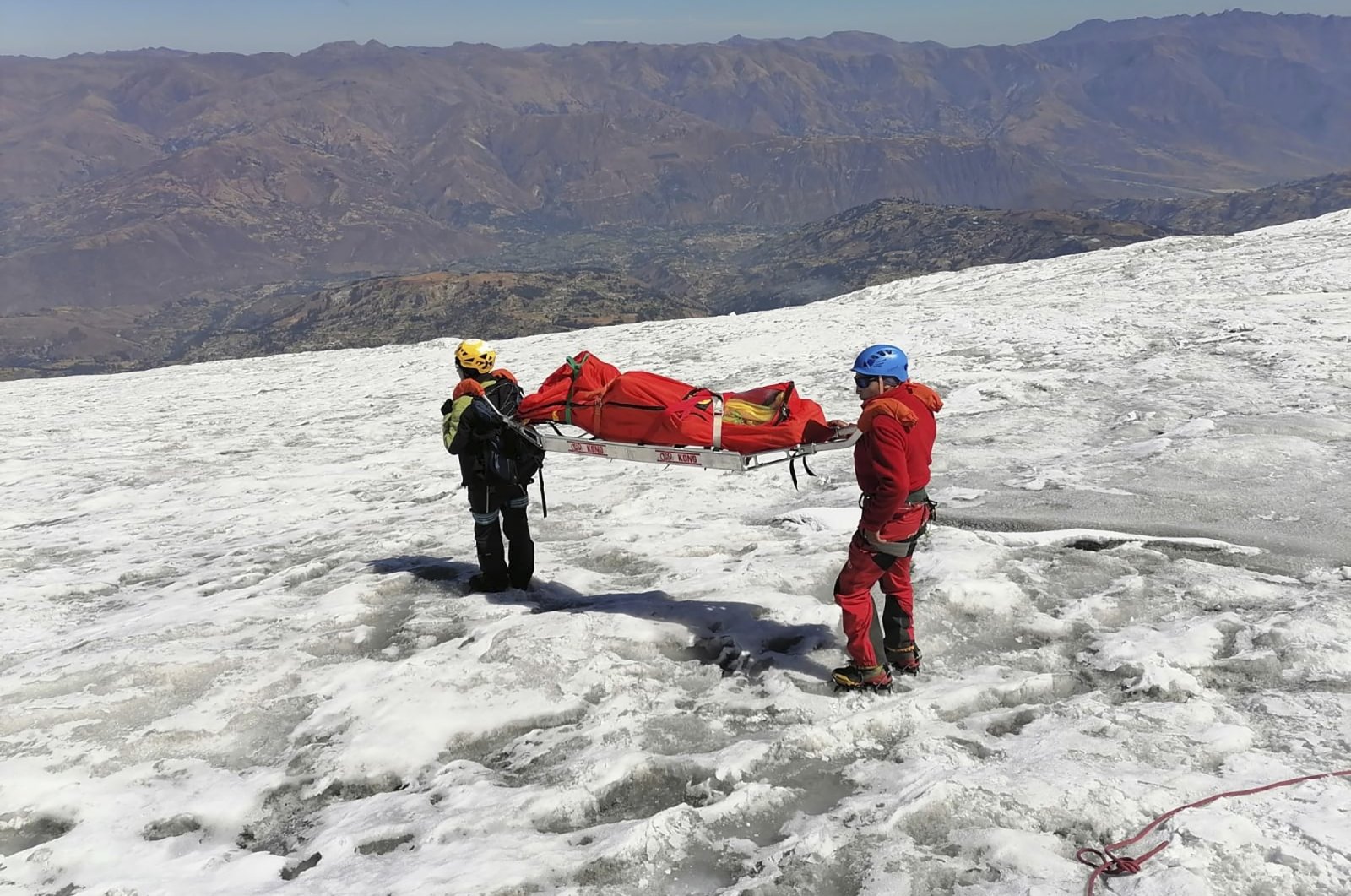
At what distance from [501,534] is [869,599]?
4256mm

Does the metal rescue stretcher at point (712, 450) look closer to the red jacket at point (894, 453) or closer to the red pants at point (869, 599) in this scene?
the red jacket at point (894, 453)

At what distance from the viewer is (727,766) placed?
5387 mm

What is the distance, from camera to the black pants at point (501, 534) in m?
8.64

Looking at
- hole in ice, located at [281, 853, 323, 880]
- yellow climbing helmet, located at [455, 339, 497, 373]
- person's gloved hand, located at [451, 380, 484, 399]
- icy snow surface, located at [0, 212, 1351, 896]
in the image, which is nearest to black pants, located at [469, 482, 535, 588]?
icy snow surface, located at [0, 212, 1351, 896]

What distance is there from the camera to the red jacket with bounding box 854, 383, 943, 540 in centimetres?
592

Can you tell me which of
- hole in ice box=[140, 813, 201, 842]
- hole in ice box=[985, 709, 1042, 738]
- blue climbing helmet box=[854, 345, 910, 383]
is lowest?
hole in ice box=[985, 709, 1042, 738]

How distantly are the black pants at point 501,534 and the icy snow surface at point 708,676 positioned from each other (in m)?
0.35

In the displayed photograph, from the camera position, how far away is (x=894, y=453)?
5918mm

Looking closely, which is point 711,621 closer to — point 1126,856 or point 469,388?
point 469,388

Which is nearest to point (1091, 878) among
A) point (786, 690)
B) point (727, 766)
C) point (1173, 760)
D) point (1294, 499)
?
A: point (1173, 760)

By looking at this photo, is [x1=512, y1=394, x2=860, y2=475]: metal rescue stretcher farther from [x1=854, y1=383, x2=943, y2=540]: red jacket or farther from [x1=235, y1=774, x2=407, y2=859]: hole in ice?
[x1=235, y1=774, x2=407, y2=859]: hole in ice

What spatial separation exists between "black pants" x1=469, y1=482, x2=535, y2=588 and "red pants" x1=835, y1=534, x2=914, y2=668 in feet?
12.3

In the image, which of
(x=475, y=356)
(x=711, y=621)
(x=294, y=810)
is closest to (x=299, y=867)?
(x=294, y=810)

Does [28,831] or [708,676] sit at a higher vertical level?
[28,831]
